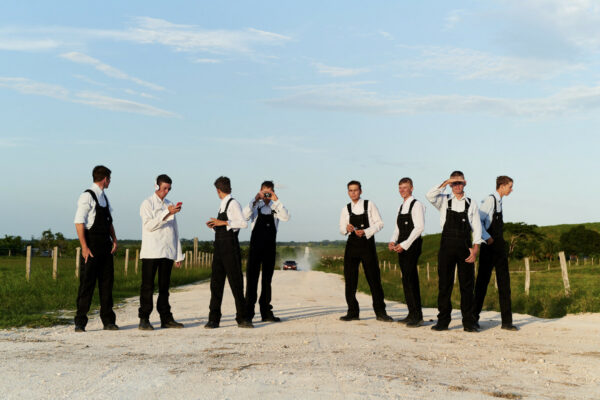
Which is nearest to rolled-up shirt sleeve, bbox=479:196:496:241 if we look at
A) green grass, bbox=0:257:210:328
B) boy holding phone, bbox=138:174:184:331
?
boy holding phone, bbox=138:174:184:331

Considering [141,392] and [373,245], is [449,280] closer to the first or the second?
[373,245]

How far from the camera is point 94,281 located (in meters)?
8.69

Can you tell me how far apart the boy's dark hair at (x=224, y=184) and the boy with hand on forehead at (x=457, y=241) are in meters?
3.02

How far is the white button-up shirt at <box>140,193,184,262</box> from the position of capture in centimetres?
875

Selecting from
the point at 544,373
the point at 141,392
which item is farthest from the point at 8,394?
the point at 544,373

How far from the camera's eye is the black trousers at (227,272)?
8961 mm

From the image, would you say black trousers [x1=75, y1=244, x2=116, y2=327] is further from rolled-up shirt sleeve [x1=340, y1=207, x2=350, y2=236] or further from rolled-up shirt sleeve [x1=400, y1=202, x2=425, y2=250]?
rolled-up shirt sleeve [x1=400, y1=202, x2=425, y2=250]

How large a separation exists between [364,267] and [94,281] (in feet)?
13.7

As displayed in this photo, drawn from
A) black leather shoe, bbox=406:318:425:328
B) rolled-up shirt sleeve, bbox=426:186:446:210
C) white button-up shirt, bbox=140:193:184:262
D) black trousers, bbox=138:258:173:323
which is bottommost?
black leather shoe, bbox=406:318:425:328

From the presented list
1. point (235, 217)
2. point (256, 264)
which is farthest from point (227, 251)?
point (256, 264)

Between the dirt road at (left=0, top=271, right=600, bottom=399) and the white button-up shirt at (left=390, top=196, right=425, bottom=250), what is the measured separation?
1314mm

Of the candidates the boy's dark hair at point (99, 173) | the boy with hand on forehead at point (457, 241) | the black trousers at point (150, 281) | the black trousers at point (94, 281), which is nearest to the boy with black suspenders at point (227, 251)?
the black trousers at point (150, 281)

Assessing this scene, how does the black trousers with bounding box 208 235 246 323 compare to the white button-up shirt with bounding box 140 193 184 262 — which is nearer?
the white button-up shirt with bounding box 140 193 184 262

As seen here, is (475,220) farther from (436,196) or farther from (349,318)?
(349,318)
